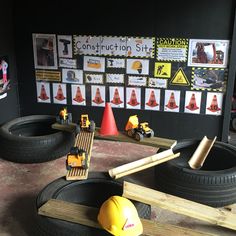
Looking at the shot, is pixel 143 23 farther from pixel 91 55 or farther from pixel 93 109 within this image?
pixel 93 109

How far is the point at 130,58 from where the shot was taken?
4.29m

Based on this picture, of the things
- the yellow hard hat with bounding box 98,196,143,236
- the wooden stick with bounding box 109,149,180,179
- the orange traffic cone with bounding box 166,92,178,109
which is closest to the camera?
the yellow hard hat with bounding box 98,196,143,236

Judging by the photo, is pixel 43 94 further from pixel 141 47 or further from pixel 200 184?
pixel 200 184

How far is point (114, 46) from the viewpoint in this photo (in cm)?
428

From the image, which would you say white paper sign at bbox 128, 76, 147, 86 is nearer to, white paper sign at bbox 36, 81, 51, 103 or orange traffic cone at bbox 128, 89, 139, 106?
orange traffic cone at bbox 128, 89, 139, 106

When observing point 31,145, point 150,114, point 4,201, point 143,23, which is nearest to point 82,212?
point 4,201

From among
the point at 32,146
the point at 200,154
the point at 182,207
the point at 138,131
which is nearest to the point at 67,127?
the point at 32,146

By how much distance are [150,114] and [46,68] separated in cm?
147

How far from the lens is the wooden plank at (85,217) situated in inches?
95.1

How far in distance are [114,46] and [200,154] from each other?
1699mm

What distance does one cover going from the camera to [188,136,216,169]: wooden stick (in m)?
3.40

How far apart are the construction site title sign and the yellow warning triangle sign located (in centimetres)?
37

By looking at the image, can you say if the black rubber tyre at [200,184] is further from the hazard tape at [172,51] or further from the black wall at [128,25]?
the hazard tape at [172,51]

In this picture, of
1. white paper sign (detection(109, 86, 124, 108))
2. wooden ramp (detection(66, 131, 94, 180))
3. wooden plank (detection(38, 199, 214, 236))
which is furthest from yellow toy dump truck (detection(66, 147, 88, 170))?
white paper sign (detection(109, 86, 124, 108))
